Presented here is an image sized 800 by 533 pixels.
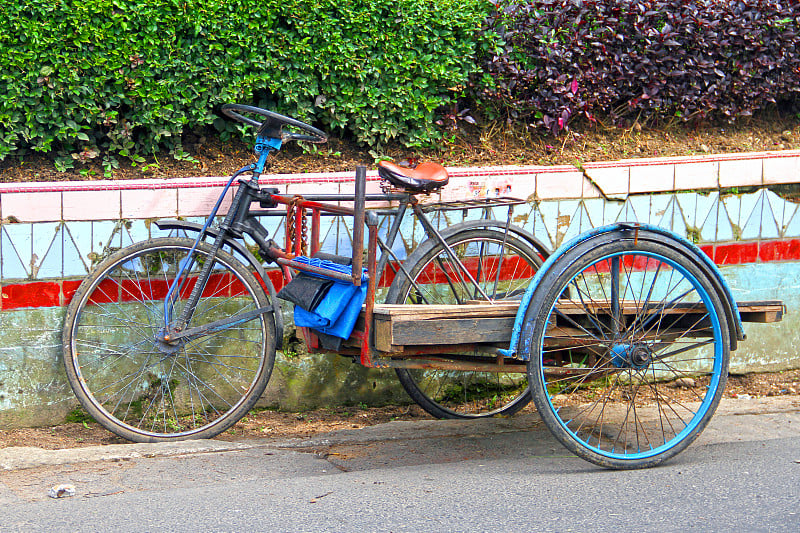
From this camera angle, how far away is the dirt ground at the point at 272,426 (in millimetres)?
4273

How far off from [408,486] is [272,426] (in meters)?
1.31

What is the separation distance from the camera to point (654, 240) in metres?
3.72

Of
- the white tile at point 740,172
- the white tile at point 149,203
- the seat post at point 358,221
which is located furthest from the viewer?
the white tile at point 740,172

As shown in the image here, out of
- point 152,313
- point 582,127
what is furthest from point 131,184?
point 582,127

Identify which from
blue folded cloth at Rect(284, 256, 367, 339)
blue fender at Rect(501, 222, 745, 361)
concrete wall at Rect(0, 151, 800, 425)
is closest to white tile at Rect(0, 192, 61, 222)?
concrete wall at Rect(0, 151, 800, 425)

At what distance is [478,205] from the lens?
4.70m

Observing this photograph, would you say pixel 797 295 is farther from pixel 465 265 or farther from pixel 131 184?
pixel 131 184

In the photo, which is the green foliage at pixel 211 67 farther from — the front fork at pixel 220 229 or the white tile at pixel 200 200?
the front fork at pixel 220 229

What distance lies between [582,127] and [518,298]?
175cm

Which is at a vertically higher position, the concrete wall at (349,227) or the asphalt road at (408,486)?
the concrete wall at (349,227)

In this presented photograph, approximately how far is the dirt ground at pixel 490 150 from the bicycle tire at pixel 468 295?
0.79 m

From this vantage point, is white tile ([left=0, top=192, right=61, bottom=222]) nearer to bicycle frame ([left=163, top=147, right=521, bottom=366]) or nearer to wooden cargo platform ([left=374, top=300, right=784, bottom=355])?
bicycle frame ([left=163, top=147, right=521, bottom=366])

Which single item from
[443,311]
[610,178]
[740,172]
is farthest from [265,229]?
[740,172]

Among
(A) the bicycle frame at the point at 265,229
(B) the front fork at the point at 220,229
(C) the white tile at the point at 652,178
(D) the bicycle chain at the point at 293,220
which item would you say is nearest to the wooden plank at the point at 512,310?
(A) the bicycle frame at the point at 265,229
